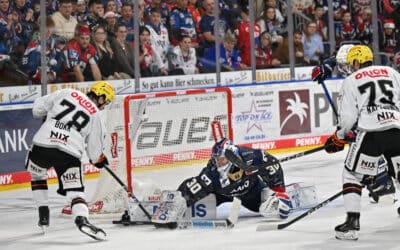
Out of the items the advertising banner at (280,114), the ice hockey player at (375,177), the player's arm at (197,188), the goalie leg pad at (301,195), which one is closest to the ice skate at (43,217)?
the player's arm at (197,188)

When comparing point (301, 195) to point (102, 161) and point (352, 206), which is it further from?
point (102, 161)

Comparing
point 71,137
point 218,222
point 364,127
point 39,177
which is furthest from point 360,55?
point 39,177

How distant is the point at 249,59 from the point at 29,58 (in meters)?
3.34

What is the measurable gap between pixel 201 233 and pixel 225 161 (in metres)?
0.58

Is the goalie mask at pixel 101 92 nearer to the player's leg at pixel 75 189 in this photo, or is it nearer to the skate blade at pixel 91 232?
the player's leg at pixel 75 189

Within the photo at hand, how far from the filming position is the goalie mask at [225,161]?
679cm

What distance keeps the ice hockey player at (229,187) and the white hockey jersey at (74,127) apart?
0.66 metres

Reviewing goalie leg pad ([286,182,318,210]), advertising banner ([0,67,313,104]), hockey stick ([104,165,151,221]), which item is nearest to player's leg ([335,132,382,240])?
goalie leg pad ([286,182,318,210])

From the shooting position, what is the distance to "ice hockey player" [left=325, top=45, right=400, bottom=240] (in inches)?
238

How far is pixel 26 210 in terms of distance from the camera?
26.3 feet

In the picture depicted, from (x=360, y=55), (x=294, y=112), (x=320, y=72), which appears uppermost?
(x=360, y=55)

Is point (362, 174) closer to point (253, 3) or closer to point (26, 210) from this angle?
point (26, 210)

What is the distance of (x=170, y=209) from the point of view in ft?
22.3

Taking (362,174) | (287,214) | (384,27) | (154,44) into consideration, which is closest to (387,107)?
(362,174)
